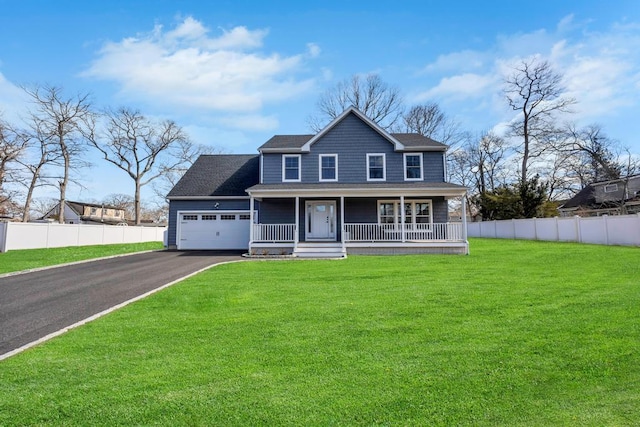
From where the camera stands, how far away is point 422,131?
1347 inches

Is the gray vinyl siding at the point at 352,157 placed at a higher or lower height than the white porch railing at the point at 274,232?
higher

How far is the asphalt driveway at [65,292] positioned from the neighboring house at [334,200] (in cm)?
585

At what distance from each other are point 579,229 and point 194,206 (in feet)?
70.6

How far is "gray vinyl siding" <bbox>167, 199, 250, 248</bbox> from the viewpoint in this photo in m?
18.9

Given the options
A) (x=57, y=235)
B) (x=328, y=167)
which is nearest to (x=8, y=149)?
(x=57, y=235)

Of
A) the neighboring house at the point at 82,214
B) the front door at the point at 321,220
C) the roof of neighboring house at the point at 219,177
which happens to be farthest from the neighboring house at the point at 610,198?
the neighboring house at the point at 82,214

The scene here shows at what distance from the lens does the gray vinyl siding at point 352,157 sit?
17516 mm

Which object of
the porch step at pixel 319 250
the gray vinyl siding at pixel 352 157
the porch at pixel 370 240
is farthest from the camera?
the gray vinyl siding at pixel 352 157

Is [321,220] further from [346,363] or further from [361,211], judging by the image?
[346,363]

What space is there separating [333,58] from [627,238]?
53.3 ft

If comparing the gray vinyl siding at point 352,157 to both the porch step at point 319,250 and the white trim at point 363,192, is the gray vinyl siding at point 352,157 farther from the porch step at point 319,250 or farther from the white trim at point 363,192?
the porch step at point 319,250

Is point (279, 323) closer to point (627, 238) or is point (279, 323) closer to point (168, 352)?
point (168, 352)

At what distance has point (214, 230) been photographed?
1897 centimetres

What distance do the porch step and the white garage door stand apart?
15.3 ft
